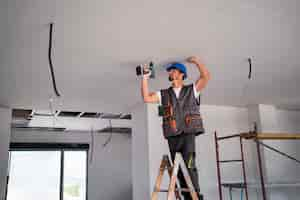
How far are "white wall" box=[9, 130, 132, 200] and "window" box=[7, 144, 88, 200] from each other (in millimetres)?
206

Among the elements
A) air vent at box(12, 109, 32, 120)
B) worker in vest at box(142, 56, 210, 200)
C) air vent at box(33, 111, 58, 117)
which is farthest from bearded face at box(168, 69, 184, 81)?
air vent at box(12, 109, 32, 120)

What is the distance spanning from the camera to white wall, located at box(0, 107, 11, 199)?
14.5ft

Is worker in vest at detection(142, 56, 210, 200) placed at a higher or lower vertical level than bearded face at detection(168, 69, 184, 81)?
lower

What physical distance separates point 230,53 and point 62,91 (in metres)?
2.22

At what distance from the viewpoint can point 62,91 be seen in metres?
3.93

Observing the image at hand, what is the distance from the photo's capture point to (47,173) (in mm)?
7480

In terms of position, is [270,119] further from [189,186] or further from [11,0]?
[11,0]

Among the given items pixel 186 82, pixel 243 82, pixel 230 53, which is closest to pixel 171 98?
pixel 230 53

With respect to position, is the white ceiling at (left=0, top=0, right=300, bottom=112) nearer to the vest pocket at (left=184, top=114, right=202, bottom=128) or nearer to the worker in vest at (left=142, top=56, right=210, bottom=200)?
the worker in vest at (left=142, top=56, right=210, bottom=200)

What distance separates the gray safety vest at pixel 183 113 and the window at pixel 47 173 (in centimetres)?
593

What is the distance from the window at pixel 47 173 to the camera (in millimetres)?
7215

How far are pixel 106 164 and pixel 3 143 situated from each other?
3.67 m

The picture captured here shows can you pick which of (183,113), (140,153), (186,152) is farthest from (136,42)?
(140,153)

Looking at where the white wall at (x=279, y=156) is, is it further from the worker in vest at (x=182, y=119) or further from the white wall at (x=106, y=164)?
the white wall at (x=106, y=164)
